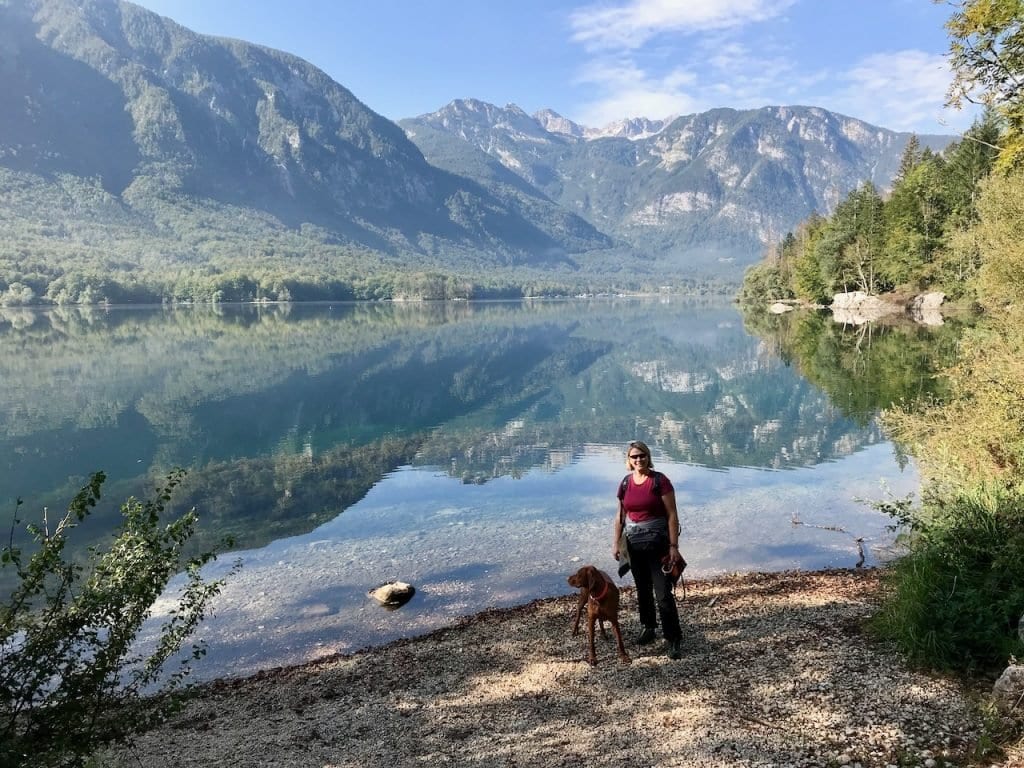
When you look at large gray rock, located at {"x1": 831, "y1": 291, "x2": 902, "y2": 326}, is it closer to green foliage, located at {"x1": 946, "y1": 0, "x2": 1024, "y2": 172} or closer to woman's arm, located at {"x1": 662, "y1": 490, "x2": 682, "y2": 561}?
green foliage, located at {"x1": 946, "y1": 0, "x2": 1024, "y2": 172}

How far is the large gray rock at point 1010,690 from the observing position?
22.1 ft

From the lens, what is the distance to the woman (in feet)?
30.2

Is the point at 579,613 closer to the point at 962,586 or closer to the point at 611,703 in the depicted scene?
the point at 611,703

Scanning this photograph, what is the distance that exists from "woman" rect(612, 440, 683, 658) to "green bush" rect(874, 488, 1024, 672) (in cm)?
282

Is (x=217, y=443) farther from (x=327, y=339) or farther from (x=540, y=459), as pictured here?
(x=327, y=339)

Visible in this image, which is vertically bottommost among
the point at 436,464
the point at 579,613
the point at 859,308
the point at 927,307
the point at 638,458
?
the point at 436,464

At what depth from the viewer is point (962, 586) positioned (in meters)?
8.88

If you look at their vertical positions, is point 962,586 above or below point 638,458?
below

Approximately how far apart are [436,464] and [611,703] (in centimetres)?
2152

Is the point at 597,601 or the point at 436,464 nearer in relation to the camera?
the point at 597,601

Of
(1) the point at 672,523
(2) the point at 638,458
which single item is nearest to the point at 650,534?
(1) the point at 672,523

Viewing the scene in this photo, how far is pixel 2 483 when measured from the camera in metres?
27.5

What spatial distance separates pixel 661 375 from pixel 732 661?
1939 inches

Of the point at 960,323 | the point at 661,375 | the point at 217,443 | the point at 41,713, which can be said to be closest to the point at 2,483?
the point at 217,443
